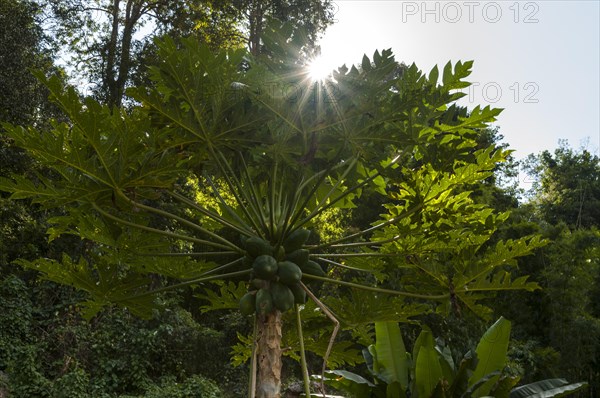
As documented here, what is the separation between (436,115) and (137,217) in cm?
174

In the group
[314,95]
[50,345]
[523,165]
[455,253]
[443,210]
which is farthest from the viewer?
[523,165]

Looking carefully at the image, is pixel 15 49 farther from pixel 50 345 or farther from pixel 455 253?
pixel 455 253

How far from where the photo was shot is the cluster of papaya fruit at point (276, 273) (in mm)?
2924

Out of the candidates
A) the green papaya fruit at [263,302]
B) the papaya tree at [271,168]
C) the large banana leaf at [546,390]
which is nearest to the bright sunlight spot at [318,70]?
the papaya tree at [271,168]

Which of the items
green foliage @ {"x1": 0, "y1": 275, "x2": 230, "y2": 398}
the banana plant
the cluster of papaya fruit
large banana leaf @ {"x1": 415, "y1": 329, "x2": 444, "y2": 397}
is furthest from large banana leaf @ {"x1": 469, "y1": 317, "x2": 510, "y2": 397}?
green foliage @ {"x1": 0, "y1": 275, "x2": 230, "y2": 398}

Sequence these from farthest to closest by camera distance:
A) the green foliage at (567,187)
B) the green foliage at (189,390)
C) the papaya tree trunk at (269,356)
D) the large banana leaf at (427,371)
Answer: the green foliage at (567,187) < the green foliage at (189,390) < the large banana leaf at (427,371) < the papaya tree trunk at (269,356)

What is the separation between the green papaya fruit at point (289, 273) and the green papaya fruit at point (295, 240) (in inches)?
6.2

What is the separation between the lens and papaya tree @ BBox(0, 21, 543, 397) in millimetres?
2912

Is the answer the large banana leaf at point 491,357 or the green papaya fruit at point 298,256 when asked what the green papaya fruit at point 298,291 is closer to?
the green papaya fruit at point 298,256

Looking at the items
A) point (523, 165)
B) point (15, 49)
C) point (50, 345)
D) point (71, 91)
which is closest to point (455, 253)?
point (71, 91)

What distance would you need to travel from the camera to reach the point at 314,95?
3.10 meters

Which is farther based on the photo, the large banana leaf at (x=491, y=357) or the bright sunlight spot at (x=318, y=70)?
the large banana leaf at (x=491, y=357)

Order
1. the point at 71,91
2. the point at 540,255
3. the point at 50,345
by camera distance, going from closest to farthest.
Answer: the point at 71,91
the point at 50,345
the point at 540,255

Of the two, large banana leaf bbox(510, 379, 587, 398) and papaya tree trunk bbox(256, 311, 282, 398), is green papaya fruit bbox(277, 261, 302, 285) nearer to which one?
papaya tree trunk bbox(256, 311, 282, 398)
